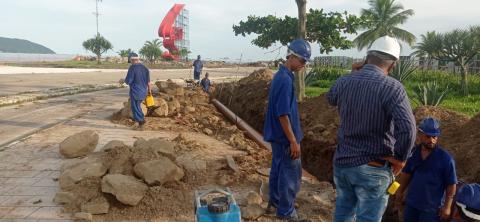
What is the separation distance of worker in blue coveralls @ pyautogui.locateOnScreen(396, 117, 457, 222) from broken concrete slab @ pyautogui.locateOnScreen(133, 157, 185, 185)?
235 centimetres

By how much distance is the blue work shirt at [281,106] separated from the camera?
3660 mm

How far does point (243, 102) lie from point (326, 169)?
571 centimetres

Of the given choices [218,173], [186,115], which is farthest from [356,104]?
[186,115]

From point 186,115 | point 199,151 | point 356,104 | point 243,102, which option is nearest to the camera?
point 356,104

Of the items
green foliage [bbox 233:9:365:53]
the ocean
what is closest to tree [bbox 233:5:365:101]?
green foliage [bbox 233:9:365:53]

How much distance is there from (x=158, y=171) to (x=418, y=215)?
2522mm

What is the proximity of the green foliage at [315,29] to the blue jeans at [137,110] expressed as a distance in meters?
3.93

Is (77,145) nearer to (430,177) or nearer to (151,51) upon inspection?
(430,177)

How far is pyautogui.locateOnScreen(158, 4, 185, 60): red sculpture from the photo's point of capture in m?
52.9

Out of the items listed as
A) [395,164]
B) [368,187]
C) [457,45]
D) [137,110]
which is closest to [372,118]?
[395,164]

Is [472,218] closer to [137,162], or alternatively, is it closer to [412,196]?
[412,196]

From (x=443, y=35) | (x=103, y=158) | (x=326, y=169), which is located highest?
(x=443, y=35)

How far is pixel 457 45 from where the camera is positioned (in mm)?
17484

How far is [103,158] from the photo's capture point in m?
5.00
